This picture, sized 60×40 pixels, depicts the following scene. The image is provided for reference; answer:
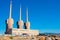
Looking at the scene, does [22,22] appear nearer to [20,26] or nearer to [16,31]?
[20,26]

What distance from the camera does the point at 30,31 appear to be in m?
112

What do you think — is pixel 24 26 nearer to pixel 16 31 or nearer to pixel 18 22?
pixel 18 22

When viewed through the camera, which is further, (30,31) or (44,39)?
(30,31)

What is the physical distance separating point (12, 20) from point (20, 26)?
9.01m

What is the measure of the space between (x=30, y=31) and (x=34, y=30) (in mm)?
2821

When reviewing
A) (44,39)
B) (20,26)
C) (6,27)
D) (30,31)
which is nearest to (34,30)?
(30,31)

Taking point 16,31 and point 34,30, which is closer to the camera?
point 16,31

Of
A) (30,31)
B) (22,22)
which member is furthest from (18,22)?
(30,31)

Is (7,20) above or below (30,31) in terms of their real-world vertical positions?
above

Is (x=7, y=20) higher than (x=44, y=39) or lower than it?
higher

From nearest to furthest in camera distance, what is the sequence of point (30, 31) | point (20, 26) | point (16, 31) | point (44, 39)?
point (44, 39) → point (16, 31) → point (30, 31) → point (20, 26)

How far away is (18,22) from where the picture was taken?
122m

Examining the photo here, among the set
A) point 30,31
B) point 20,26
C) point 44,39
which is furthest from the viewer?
point 20,26

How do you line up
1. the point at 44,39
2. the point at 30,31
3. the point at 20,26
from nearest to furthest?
the point at 44,39
the point at 30,31
the point at 20,26
